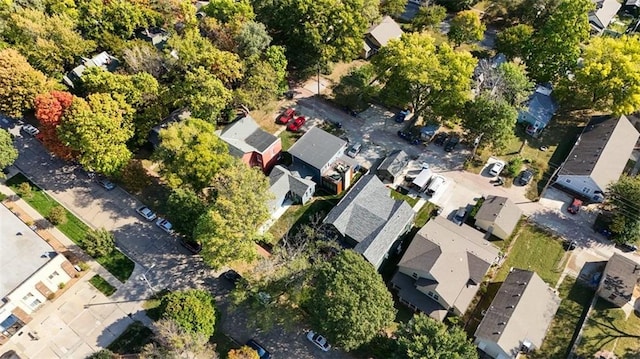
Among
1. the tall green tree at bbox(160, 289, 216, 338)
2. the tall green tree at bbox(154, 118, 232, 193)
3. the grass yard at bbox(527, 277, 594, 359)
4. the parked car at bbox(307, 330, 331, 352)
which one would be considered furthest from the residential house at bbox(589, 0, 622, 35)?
the tall green tree at bbox(160, 289, 216, 338)

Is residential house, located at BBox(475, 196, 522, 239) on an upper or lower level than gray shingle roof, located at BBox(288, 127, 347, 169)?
upper

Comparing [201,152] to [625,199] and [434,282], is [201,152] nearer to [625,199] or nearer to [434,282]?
[434,282]

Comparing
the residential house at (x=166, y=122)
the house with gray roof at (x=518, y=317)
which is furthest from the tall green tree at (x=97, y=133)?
the house with gray roof at (x=518, y=317)

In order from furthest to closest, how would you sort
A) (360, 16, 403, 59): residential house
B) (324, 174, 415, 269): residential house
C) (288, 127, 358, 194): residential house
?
(360, 16, 403, 59): residential house < (288, 127, 358, 194): residential house < (324, 174, 415, 269): residential house

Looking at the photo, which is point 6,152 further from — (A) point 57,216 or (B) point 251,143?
(B) point 251,143

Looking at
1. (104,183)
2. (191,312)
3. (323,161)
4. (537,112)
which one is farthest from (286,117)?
(537,112)

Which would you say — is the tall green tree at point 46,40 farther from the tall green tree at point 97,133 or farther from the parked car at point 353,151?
the parked car at point 353,151

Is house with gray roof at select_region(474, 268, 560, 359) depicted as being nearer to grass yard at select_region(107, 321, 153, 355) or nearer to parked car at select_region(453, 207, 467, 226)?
parked car at select_region(453, 207, 467, 226)

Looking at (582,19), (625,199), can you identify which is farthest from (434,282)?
(582,19)
